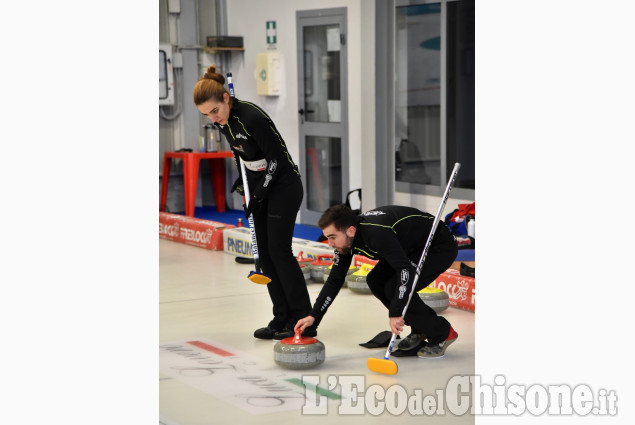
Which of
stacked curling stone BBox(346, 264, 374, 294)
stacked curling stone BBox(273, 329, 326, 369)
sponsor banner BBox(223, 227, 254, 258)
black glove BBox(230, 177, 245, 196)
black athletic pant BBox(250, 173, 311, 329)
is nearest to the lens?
stacked curling stone BBox(273, 329, 326, 369)

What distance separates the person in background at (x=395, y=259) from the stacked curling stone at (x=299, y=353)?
0.30 feet

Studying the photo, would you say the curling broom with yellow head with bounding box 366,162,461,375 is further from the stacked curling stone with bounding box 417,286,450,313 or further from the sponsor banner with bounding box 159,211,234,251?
the sponsor banner with bounding box 159,211,234,251

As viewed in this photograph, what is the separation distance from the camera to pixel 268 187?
4.75 meters

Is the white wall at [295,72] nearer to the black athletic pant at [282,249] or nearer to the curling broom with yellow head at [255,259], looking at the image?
the black athletic pant at [282,249]

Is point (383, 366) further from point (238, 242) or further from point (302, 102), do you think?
point (302, 102)

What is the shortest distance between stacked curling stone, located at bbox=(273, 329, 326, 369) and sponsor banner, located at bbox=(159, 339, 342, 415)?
54 mm

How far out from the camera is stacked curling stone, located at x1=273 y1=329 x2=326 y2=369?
4.44m

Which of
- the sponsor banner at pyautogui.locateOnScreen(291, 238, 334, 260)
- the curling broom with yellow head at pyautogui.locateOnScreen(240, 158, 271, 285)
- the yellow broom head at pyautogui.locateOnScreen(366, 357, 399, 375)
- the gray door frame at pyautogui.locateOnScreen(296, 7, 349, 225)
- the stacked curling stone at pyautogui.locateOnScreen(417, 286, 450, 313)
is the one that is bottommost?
the yellow broom head at pyautogui.locateOnScreen(366, 357, 399, 375)

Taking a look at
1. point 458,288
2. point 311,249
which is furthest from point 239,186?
point 311,249

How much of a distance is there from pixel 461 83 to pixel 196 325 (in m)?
3.95

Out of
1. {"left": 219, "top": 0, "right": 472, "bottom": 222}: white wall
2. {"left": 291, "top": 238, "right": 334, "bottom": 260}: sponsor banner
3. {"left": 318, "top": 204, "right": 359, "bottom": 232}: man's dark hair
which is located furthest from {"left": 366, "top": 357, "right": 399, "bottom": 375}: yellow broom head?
{"left": 219, "top": 0, "right": 472, "bottom": 222}: white wall
